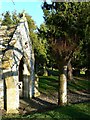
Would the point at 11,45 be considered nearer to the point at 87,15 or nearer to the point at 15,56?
the point at 15,56

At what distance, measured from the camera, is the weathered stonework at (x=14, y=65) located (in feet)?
54.3

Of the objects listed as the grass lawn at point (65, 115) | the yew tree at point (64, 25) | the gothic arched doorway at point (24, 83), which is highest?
the yew tree at point (64, 25)

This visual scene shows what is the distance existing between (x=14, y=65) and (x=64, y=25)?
177 inches

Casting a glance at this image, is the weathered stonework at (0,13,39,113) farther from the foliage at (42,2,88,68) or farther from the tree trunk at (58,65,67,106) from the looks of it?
the tree trunk at (58,65,67,106)

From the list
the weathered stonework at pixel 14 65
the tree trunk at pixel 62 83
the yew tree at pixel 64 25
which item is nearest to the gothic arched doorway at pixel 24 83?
the weathered stonework at pixel 14 65

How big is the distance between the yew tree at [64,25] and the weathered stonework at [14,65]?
1.72m

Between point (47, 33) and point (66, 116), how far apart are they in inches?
373

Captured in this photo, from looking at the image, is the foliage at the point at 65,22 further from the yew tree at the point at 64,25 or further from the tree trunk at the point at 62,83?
the tree trunk at the point at 62,83

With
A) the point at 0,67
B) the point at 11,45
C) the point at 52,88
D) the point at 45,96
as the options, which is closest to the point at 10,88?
the point at 0,67

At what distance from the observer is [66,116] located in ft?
40.3

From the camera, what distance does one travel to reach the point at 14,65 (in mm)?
17188

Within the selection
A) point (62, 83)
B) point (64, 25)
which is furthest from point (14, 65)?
point (64, 25)

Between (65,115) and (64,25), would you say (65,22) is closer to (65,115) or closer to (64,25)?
(64,25)

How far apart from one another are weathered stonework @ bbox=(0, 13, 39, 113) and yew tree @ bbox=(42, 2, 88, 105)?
172 centimetres
